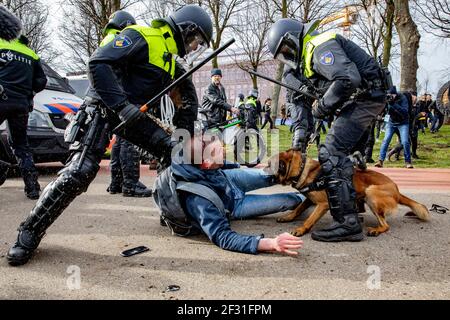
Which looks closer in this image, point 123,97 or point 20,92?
point 123,97

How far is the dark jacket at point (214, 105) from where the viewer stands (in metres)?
8.67

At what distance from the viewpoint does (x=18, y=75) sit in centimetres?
483

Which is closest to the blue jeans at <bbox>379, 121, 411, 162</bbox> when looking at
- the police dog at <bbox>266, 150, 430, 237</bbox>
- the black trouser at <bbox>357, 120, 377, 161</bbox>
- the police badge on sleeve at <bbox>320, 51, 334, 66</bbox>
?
the black trouser at <bbox>357, 120, 377, 161</bbox>

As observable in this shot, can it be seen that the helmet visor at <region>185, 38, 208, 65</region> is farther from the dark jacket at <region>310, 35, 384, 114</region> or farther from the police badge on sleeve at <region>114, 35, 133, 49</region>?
the dark jacket at <region>310, 35, 384, 114</region>

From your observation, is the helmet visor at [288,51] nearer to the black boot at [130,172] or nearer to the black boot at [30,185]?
the black boot at [130,172]

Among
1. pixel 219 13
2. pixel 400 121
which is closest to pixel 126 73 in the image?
pixel 400 121

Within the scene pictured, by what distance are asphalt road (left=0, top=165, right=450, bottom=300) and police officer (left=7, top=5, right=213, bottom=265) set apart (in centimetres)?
38

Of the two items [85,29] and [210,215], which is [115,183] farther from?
[85,29]

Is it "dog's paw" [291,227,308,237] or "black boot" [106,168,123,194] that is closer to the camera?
"dog's paw" [291,227,308,237]

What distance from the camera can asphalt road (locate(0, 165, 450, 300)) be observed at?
227 centimetres

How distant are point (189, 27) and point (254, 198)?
1.70 meters

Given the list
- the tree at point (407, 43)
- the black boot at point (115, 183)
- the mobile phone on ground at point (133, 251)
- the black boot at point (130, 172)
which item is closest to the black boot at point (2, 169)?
the black boot at point (115, 183)

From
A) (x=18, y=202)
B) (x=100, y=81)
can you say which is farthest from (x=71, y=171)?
(x=18, y=202)

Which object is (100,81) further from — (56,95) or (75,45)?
(75,45)
